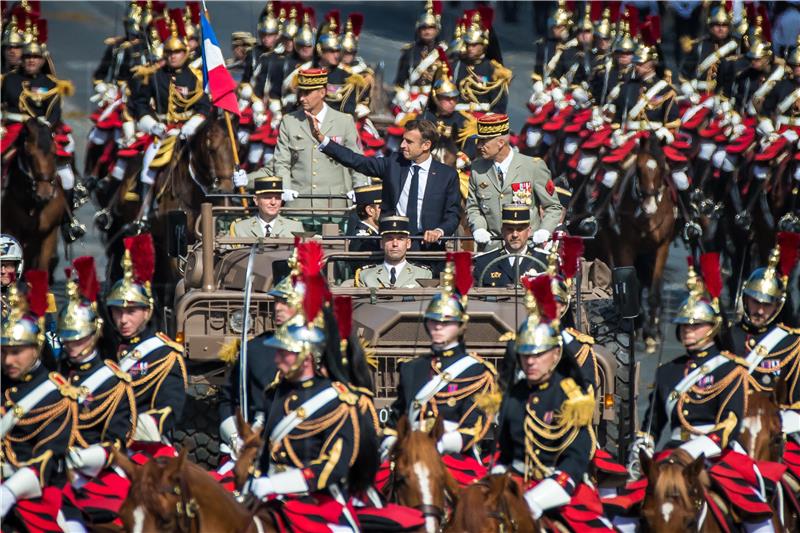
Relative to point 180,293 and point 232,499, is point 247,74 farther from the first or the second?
point 232,499

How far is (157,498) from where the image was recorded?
12.1m

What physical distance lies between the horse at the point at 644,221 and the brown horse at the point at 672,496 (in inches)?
521

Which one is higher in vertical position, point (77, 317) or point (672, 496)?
point (77, 317)

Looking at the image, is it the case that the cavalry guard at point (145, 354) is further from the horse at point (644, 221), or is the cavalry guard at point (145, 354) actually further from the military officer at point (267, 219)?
the horse at point (644, 221)

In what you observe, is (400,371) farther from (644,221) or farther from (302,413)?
(644,221)

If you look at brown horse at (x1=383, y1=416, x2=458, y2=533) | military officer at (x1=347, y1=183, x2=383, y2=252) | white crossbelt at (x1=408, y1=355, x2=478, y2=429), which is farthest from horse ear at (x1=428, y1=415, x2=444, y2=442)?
military officer at (x1=347, y1=183, x2=383, y2=252)

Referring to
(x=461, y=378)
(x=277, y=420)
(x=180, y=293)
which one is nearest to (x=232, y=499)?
(x=277, y=420)

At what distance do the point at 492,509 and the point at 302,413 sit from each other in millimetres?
1265

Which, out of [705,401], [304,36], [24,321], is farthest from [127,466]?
[304,36]

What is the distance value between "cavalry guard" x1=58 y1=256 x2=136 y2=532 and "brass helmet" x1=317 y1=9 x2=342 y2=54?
13.0 metres

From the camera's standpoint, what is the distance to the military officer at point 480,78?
2827 cm

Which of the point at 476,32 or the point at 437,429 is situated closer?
the point at 437,429

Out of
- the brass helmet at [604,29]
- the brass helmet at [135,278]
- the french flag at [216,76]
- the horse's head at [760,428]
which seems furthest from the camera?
the brass helmet at [604,29]

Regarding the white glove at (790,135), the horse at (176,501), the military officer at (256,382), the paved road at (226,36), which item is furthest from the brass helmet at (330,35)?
the horse at (176,501)
